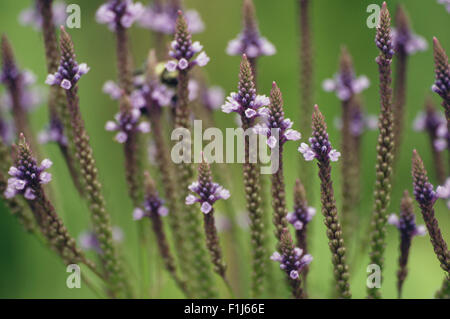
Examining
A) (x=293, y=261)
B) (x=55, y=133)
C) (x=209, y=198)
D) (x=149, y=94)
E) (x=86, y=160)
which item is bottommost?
(x=293, y=261)

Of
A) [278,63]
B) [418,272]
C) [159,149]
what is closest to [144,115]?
[159,149]

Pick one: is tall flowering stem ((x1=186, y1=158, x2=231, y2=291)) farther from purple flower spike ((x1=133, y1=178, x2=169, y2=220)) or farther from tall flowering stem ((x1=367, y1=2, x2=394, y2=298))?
tall flowering stem ((x1=367, y1=2, x2=394, y2=298))

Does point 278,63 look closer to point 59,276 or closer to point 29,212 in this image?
point 59,276

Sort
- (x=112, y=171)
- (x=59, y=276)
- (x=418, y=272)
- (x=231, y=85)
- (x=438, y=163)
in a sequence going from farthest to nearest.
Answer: (x=231, y=85)
(x=112, y=171)
(x=59, y=276)
(x=418, y=272)
(x=438, y=163)

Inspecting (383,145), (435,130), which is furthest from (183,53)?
(435,130)

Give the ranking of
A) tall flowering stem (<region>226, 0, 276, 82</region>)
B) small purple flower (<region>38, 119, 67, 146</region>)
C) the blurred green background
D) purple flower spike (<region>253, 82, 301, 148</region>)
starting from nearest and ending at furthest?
purple flower spike (<region>253, 82, 301, 148</region>)
tall flowering stem (<region>226, 0, 276, 82</region>)
small purple flower (<region>38, 119, 67, 146</region>)
the blurred green background

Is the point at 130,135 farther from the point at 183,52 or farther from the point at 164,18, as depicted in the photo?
the point at 164,18

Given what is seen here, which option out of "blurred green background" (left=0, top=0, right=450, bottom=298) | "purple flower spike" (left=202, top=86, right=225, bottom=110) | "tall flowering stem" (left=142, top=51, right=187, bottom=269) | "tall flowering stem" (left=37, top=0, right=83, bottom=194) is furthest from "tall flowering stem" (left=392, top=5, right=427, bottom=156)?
"tall flowering stem" (left=37, top=0, right=83, bottom=194)
